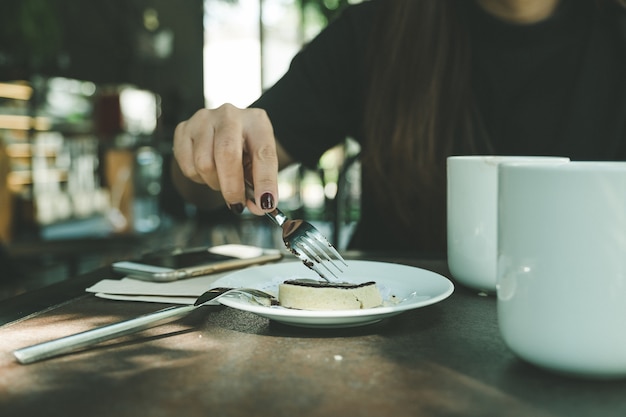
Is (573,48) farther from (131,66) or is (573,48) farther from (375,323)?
(131,66)

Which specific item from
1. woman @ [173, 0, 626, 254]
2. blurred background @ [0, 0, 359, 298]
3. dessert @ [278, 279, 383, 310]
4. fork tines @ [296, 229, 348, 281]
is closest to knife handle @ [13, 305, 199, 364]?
dessert @ [278, 279, 383, 310]

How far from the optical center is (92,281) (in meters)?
0.92

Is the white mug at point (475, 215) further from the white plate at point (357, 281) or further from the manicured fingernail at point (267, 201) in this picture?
the manicured fingernail at point (267, 201)

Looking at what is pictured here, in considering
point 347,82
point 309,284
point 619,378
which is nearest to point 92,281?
point 309,284

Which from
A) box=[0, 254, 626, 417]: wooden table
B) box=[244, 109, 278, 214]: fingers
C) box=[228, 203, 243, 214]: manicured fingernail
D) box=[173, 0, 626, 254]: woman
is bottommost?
box=[0, 254, 626, 417]: wooden table

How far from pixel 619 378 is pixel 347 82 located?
3.91 ft

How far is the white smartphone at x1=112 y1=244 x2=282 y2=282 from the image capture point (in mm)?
872

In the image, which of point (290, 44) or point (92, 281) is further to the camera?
point (290, 44)

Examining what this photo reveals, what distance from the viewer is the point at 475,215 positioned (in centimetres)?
74

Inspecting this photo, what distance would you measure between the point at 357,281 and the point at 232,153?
248 millimetres

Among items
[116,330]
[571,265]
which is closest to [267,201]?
[116,330]

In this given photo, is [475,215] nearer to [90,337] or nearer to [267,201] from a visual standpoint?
[267,201]

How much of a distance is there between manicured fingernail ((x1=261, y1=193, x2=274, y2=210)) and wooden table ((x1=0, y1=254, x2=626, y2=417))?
0.64 feet

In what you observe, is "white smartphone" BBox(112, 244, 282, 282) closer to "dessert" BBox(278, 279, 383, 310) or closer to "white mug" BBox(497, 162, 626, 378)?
"dessert" BBox(278, 279, 383, 310)
